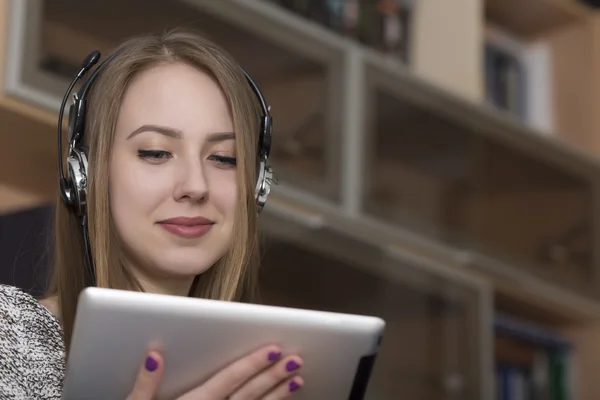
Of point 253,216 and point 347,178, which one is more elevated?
point 347,178

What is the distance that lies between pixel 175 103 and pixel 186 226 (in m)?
0.13

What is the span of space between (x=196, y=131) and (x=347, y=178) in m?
1.00

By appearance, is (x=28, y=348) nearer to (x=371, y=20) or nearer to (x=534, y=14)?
(x=371, y=20)

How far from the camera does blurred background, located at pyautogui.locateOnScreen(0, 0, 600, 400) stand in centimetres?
176

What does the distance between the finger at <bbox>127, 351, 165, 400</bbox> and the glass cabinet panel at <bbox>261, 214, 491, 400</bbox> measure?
3.27ft

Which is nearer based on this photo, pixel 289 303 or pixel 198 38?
pixel 198 38

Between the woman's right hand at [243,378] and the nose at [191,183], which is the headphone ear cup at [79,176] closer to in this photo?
the nose at [191,183]

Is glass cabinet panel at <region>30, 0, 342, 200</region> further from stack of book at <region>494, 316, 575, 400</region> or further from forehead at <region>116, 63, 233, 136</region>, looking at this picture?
stack of book at <region>494, 316, 575, 400</region>

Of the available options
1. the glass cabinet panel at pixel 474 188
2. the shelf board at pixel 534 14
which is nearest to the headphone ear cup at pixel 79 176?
the glass cabinet panel at pixel 474 188

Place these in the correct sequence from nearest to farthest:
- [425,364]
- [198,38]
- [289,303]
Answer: [198,38]
[289,303]
[425,364]

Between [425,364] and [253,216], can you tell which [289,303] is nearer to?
[425,364]

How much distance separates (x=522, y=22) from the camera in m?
2.92

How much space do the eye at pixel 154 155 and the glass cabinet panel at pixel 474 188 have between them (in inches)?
41.9

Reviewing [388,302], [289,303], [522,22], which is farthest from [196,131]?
[522,22]
